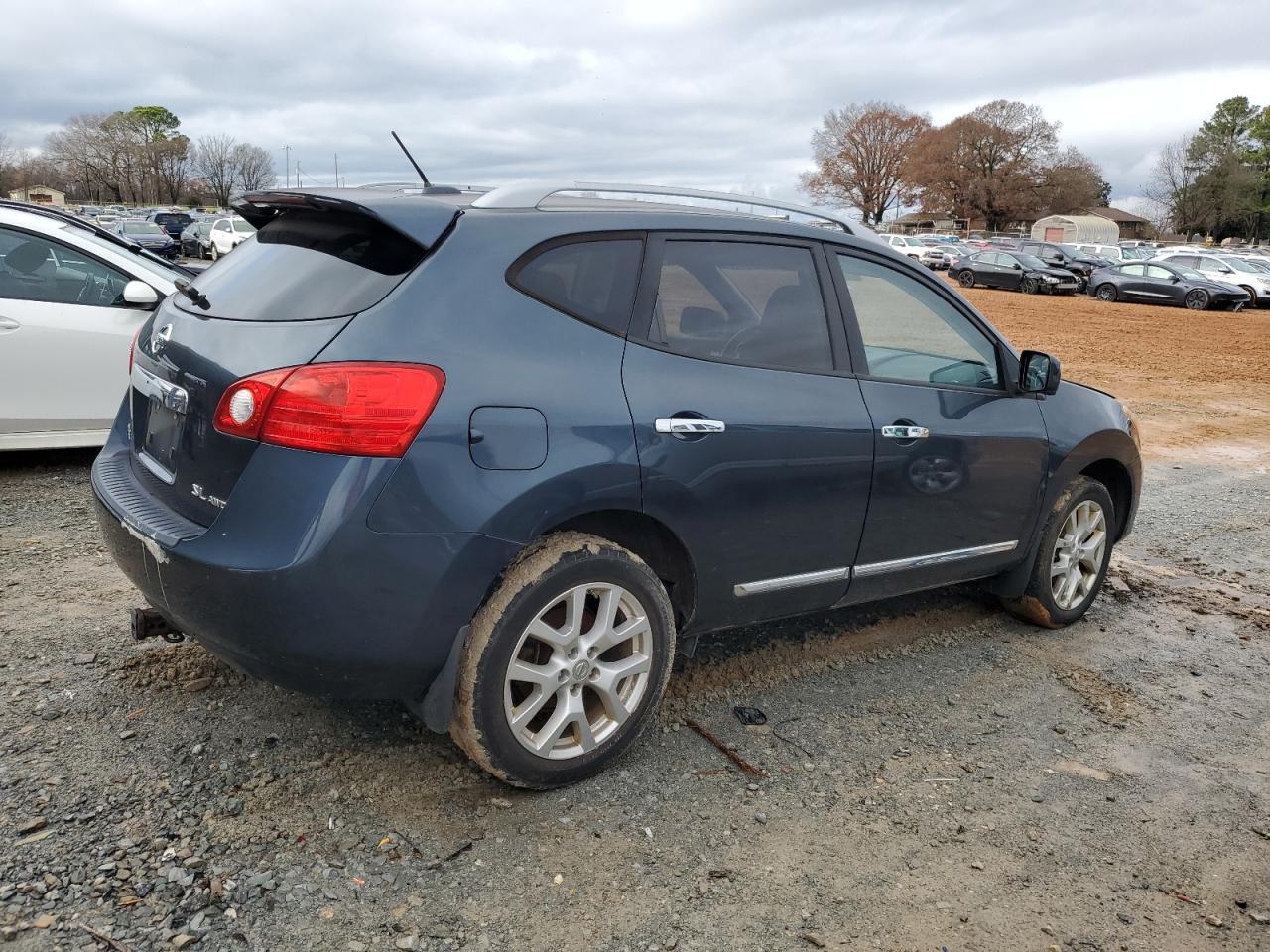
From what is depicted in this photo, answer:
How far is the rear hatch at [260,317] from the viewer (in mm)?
3000

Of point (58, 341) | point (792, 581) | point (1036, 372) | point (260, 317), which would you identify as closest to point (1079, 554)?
point (1036, 372)

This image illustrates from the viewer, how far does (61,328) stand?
21.8ft

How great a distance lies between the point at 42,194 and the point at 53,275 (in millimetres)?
134151

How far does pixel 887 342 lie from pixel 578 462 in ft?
Result: 5.43

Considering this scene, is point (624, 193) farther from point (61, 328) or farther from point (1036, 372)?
point (61, 328)

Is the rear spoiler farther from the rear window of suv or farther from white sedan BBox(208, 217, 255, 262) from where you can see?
Result: white sedan BBox(208, 217, 255, 262)

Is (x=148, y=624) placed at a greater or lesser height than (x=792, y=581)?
lesser

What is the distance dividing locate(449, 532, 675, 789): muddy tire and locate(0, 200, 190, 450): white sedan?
14.6 ft

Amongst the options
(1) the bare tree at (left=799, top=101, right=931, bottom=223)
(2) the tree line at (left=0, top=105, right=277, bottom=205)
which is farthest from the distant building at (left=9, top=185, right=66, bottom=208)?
(1) the bare tree at (left=799, top=101, right=931, bottom=223)

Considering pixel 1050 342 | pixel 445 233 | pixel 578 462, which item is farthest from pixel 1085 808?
pixel 1050 342

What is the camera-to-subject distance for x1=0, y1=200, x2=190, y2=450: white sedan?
6.54 m

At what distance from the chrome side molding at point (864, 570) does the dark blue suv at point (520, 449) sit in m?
0.01

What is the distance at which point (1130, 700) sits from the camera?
14.2 ft

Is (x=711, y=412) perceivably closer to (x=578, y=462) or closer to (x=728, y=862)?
(x=578, y=462)
